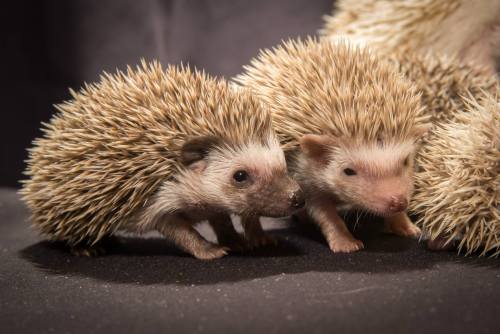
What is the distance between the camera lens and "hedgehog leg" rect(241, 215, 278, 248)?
2.78 metres

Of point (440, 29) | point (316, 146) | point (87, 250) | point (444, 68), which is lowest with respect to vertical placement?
point (87, 250)

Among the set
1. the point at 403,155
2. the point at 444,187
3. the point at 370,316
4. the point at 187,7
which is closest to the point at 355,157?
the point at 403,155

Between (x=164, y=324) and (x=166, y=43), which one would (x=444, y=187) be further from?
(x=166, y=43)

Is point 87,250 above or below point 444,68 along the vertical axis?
below

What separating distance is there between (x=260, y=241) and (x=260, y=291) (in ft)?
2.15

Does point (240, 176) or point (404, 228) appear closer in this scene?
point (240, 176)

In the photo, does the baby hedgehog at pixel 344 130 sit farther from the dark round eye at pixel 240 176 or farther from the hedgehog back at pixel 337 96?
the dark round eye at pixel 240 176

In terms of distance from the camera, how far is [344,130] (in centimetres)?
245

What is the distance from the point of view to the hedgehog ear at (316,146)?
8.09ft

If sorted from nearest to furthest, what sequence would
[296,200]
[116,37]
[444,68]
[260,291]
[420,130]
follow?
[260,291]
[296,200]
[420,130]
[444,68]
[116,37]

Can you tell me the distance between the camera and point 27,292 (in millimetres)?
2328

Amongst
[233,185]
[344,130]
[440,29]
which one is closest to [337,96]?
[344,130]

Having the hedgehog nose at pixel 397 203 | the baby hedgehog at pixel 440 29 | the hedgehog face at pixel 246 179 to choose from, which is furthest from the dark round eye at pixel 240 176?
the baby hedgehog at pixel 440 29

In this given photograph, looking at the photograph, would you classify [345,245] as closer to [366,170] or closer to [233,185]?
[366,170]
